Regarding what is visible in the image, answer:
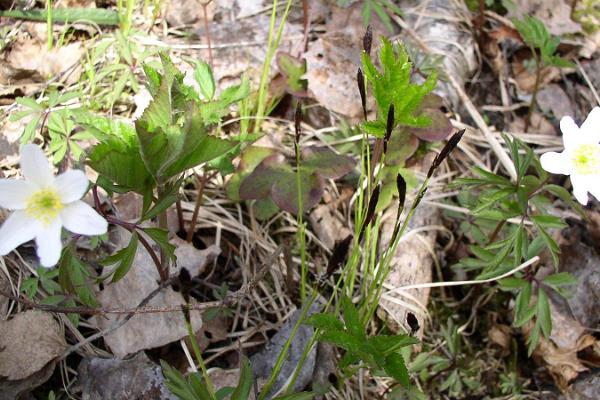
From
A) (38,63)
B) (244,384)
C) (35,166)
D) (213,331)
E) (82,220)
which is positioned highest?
(35,166)

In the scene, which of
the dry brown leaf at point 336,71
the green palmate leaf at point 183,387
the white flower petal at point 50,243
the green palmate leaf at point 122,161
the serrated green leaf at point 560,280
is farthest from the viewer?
the dry brown leaf at point 336,71

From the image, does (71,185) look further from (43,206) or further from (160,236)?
(160,236)

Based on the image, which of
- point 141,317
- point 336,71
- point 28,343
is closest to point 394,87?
point 141,317

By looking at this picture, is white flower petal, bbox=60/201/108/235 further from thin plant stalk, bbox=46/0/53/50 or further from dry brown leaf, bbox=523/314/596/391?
dry brown leaf, bbox=523/314/596/391

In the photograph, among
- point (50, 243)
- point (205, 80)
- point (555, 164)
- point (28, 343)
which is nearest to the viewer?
point (50, 243)

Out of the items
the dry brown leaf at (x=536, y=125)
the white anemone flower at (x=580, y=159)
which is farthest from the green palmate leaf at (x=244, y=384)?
the dry brown leaf at (x=536, y=125)

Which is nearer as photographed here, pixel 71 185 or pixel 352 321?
pixel 71 185

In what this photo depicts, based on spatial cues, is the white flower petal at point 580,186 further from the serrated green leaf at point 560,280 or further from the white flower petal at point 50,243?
the white flower petal at point 50,243

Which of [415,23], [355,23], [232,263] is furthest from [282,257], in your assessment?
[415,23]
